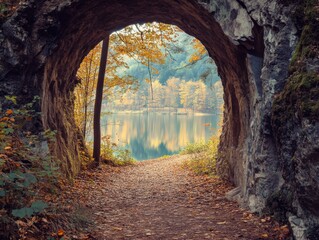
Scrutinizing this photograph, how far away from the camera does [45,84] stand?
22.8 feet

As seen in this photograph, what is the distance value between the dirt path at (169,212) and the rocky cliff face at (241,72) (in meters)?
0.48

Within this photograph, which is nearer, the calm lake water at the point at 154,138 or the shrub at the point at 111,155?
the shrub at the point at 111,155

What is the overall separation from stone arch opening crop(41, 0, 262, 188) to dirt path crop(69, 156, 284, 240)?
3.19 feet

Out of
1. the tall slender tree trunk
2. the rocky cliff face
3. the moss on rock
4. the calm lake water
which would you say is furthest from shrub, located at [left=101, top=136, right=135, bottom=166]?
the calm lake water

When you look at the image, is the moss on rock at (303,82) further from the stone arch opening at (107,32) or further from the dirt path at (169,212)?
the dirt path at (169,212)

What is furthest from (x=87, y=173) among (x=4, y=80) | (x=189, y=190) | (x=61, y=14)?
(x=61, y=14)

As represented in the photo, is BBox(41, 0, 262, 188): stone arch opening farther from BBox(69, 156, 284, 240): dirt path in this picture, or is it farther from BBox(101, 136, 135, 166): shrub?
BBox(101, 136, 135, 166): shrub

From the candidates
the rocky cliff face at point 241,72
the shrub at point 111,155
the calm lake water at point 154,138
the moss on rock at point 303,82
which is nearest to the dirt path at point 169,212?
the rocky cliff face at point 241,72

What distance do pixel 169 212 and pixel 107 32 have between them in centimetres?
554

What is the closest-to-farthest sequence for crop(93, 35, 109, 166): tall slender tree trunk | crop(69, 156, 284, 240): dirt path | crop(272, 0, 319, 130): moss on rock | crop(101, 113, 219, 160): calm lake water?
crop(272, 0, 319, 130): moss on rock
crop(69, 156, 284, 240): dirt path
crop(93, 35, 109, 166): tall slender tree trunk
crop(101, 113, 219, 160): calm lake water

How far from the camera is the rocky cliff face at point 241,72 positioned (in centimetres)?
401

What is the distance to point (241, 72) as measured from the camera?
639cm

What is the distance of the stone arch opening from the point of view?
6.44 meters

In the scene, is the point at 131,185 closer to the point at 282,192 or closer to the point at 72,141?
the point at 72,141
